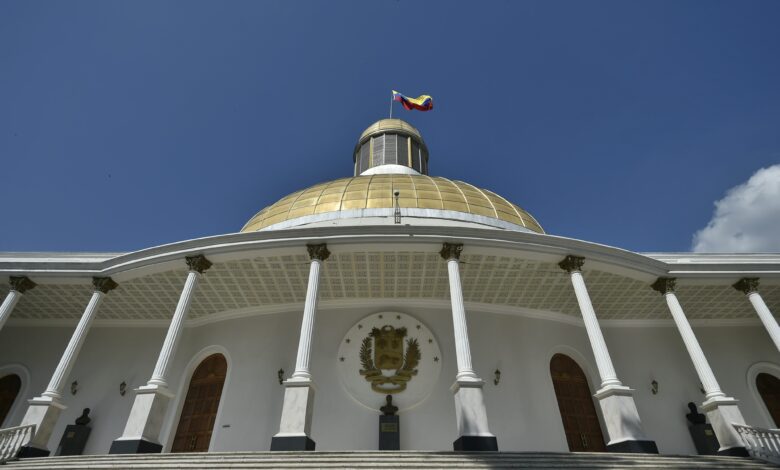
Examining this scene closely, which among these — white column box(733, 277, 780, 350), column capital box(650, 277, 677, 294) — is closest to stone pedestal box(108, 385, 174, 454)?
column capital box(650, 277, 677, 294)

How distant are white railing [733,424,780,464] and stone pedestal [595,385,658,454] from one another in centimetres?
224

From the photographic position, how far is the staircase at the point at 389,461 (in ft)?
23.8

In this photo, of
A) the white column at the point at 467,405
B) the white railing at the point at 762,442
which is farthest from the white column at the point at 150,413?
the white railing at the point at 762,442

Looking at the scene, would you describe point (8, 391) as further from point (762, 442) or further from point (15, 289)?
point (762, 442)

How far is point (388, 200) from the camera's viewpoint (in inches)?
621

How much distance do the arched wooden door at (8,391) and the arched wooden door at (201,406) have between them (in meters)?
6.16

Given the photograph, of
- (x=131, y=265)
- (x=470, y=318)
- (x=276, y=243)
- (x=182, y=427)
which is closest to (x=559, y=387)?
(x=470, y=318)

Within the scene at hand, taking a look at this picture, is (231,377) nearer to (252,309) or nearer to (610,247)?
(252,309)

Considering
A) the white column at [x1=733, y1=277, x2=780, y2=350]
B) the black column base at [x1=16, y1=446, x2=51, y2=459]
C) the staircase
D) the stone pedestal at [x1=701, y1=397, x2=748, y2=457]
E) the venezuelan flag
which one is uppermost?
the venezuelan flag

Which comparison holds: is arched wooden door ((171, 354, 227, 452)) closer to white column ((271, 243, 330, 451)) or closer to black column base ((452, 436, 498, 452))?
white column ((271, 243, 330, 451))

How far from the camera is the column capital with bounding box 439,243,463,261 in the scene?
11406mm

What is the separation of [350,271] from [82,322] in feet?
24.5

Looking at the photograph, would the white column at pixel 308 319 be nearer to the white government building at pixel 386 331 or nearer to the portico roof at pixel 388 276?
the white government building at pixel 386 331

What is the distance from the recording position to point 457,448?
8.54 meters
